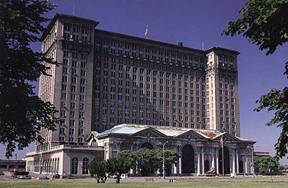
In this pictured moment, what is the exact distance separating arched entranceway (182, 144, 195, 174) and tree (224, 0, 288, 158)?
171414 mm

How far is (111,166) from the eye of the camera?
91250mm

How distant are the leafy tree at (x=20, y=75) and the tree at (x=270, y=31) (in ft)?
45.4

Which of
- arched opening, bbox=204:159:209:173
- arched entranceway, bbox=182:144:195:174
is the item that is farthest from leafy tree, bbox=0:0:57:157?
arched opening, bbox=204:159:209:173

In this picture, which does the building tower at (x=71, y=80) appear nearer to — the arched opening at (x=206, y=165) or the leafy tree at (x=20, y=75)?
the arched opening at (x=206, y=165)

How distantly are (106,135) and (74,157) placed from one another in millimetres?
16004

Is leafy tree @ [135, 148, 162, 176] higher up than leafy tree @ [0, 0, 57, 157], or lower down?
lower down

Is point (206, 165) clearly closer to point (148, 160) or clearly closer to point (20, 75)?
point (148, 160)

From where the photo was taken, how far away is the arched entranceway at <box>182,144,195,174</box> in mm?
191875

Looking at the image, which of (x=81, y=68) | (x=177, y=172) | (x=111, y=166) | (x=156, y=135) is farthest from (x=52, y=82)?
(x=111, y=166)

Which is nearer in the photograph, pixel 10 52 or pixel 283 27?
pixel 283 27

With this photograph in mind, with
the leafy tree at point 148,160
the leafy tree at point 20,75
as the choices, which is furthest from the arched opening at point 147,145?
the leafy tree at point 20,75

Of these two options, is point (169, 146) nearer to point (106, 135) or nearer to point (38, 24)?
point (106, 135)

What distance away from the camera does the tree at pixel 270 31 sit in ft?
68.8

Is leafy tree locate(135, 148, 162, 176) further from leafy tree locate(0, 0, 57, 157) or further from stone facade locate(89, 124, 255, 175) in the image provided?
leafy tree locate(0, 0, 57, 157)
